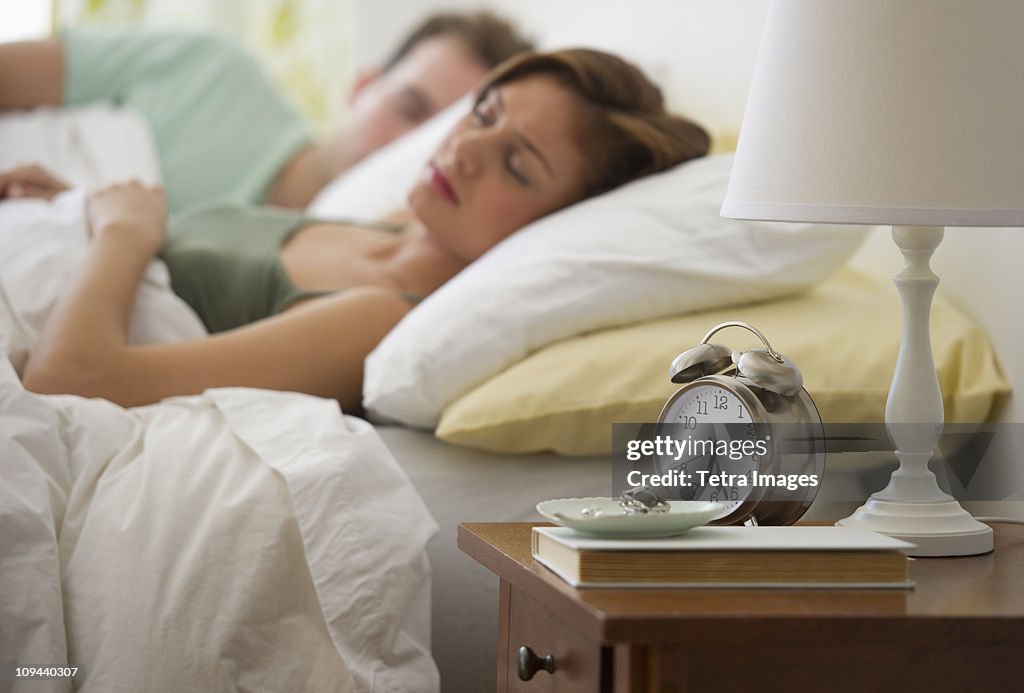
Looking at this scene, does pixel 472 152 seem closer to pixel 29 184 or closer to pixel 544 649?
pixel 29 184

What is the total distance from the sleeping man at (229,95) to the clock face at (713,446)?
178 centimetres

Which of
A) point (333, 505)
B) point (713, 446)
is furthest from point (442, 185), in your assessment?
point (713, 446)

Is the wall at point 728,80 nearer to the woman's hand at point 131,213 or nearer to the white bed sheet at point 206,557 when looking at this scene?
the white bed sheet at point 206,557

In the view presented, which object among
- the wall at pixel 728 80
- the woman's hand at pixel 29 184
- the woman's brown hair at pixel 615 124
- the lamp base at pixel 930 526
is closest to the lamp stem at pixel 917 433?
the lamp base at pixel 930 526

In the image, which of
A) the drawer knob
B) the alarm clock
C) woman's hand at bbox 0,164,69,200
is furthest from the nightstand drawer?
woman's hand at bbox 0,164,69,200

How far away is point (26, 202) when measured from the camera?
1643mm

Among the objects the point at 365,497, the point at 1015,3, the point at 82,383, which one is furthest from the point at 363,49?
the point at 1015,3

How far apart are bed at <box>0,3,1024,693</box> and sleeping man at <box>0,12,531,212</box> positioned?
1.26 metres

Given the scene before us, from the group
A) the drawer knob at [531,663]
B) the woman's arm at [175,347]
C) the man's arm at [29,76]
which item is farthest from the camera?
the man's arm at [29,76]

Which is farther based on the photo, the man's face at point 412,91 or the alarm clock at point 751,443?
the man's face at point 412,91

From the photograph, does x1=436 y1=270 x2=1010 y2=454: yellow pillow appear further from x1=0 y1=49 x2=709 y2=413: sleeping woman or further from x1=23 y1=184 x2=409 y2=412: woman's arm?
x1=23 y1=184 x2=409 y2=412: woman's arm

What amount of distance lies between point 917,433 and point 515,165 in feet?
2.82

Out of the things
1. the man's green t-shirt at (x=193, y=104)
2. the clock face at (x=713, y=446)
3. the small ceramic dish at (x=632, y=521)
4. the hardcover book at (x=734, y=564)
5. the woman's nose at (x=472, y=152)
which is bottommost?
the hardcover book at (x=734, y=564)

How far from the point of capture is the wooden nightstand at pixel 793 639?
0.62 meters
